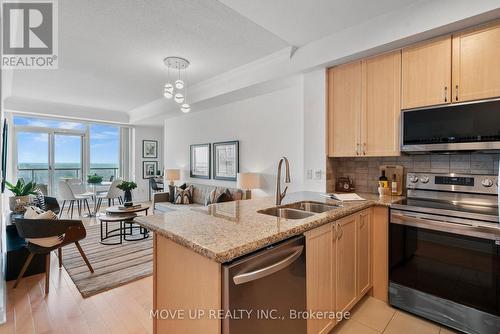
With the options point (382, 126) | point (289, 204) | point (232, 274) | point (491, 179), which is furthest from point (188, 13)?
point (491, 179)

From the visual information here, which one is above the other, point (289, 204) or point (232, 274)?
point (289, 204)

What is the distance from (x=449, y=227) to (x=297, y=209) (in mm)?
1105

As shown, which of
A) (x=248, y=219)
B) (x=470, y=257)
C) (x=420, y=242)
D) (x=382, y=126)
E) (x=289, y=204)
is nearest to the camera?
(x=248, y=219)

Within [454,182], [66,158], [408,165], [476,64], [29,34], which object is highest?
[29,34]

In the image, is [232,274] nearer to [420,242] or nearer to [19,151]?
[420,242]

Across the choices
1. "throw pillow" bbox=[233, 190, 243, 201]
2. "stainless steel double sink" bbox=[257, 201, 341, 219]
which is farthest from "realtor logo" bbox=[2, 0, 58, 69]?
"throw pillow" bbox=[233, 190, 243, 201]

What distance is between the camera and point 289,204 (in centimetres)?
209

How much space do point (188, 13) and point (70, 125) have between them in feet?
20.2

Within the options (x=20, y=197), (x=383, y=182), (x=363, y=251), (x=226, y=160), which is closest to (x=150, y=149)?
(x=226, y=160)

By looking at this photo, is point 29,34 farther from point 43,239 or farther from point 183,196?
point 183,196

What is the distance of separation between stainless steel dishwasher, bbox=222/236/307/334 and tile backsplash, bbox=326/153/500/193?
1.66 m

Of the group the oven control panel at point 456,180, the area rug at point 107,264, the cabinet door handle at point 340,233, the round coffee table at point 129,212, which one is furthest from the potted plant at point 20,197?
the oven control panel at point 456,180

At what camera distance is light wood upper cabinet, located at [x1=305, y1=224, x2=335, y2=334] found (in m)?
1.50

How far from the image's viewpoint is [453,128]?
78.5 inches
